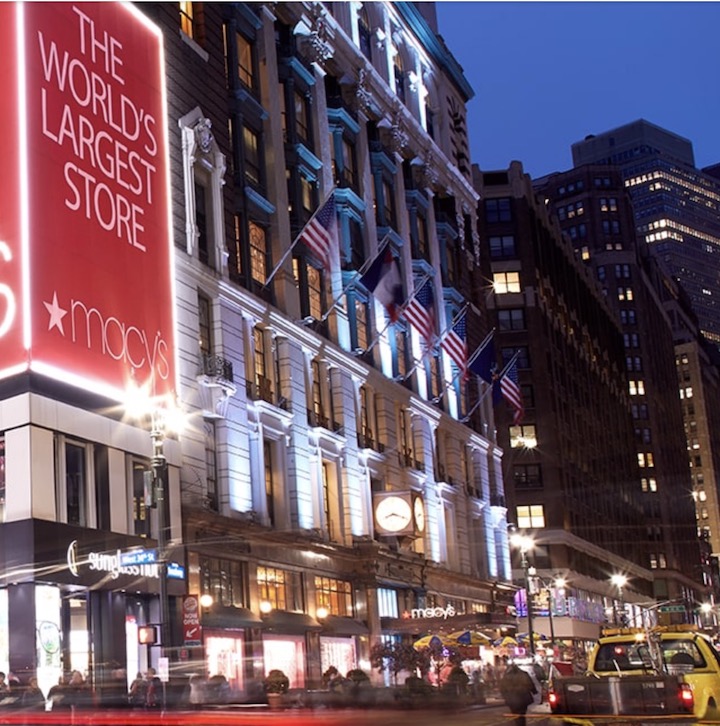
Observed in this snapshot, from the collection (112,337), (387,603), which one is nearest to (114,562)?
(112,337)

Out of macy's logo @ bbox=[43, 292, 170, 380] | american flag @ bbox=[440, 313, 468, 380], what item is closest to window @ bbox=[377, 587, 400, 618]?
american flag @ bbox=[440, 313, 468, 380]

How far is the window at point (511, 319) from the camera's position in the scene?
11706cm

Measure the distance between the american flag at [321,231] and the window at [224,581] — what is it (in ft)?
40.8

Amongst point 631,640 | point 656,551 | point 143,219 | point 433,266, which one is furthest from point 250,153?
point 656,551

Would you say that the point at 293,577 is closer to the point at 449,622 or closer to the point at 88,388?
the point at 449,622

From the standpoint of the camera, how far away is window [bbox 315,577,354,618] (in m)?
53.6

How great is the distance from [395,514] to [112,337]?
22525 millimetres

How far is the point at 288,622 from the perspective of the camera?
4962 centimetres

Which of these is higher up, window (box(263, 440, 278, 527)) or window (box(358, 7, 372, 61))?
window (box(358, 7, 372, 61))

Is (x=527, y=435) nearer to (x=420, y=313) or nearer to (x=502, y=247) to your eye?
(x=502, y=247)

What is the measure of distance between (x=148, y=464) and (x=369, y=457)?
2016cm

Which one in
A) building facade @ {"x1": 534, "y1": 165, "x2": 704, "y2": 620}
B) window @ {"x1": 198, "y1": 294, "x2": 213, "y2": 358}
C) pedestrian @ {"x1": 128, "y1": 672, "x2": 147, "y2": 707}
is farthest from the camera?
building facade @ {"x1": 534, "y1": 165, "x2": 704, "y2": 620}

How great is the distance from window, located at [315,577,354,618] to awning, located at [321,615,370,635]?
373 mm

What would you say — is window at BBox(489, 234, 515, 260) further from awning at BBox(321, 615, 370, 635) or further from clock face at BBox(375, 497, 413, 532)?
awning at BBox(321, 615, 370, 635)
